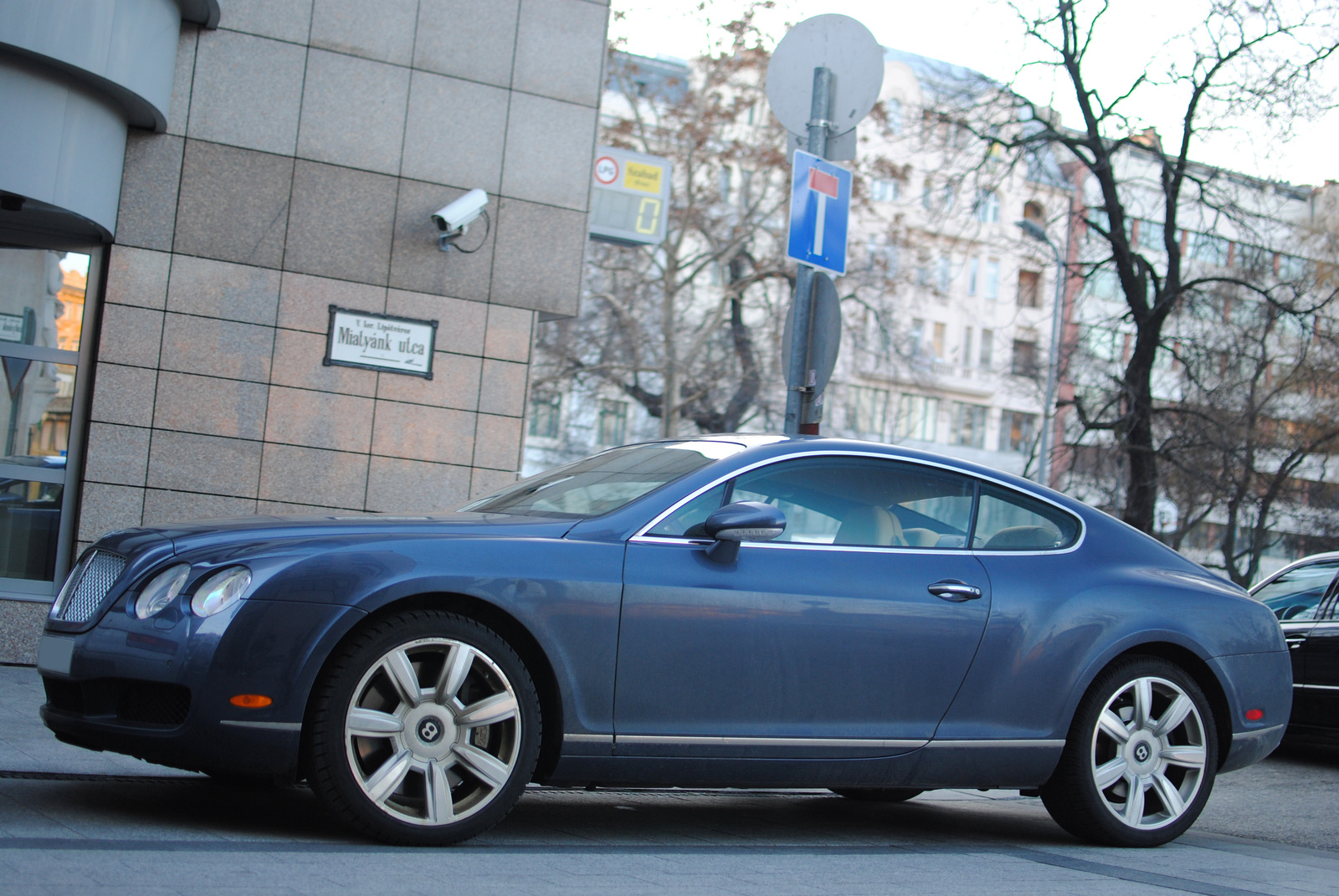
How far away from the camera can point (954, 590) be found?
499cm

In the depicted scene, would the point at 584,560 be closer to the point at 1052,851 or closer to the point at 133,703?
the point at 133,703

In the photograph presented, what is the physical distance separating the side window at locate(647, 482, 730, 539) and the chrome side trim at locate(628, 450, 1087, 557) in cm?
1

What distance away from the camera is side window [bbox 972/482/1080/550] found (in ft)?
17.3

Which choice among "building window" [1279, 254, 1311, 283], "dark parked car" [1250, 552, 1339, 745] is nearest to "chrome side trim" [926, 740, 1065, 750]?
"dark parked car" [1250, 552, 1339, 745]

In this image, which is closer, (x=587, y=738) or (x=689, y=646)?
(x=587, y=738)

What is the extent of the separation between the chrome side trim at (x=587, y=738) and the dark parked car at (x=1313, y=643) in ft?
20.0

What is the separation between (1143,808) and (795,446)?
197 centimetres

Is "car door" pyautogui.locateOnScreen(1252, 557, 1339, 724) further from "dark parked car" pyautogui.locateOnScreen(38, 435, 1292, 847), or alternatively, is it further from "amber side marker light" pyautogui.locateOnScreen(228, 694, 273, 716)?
"amber side marker light" pyautogui.locateOnScreen(228, 694, 273, 716)

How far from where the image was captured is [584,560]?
4438 millimetres

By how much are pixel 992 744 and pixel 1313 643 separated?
5.49 meters

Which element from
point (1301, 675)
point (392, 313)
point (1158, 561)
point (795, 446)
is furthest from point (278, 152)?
point (1301, 675)

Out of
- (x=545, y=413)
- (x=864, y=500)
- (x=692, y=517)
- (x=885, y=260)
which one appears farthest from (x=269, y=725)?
(x=545, y=413)

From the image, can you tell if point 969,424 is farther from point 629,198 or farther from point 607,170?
point 607,170

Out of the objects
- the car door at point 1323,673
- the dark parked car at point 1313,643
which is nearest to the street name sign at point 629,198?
the dark parked car at point 1313,643
